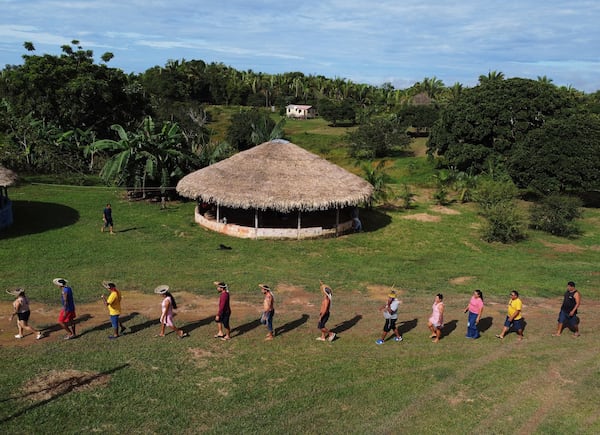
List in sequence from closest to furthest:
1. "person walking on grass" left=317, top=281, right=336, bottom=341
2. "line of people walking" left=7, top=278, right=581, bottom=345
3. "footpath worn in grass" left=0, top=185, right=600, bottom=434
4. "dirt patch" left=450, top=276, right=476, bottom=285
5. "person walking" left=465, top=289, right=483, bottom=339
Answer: "footpath worn in grass" left=0, top=185, right=600, bottom=434 < "line of people walking" left=7, top=278, right=581, bottom=345 < "person walking on grass" left=317, top=281, right=336, bottom=341 < "person walking" left=465, top=289, right=483, bottom=339 < "dirt patch" left=450, top=276, right=476, bottom=285

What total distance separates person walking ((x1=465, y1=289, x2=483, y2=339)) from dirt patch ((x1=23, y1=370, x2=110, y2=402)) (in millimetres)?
8298

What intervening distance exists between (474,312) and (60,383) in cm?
916

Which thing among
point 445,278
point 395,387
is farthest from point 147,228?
point 395,387

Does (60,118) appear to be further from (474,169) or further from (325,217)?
(474,169)

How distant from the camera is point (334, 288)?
1570cm

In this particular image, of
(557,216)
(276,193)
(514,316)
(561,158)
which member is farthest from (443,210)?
(514,316)

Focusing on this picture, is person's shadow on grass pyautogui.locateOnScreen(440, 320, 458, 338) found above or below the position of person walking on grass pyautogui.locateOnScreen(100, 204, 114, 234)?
below

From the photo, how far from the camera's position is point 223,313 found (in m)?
11.0

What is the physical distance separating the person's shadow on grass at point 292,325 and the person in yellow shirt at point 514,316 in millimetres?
4943

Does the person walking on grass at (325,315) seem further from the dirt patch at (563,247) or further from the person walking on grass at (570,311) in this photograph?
the dirt patch at (563,247)

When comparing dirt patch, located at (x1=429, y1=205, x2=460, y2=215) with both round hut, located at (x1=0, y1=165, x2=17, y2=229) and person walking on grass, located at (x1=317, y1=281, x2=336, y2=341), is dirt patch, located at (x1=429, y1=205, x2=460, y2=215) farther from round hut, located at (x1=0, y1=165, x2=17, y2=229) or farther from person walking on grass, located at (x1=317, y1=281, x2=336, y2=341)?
round hut, located at (x1=0, y1=165, x2=17, y2=229)

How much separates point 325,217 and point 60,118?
992 inches

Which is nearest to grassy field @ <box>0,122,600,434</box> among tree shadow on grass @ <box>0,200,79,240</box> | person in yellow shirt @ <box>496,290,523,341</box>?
tree shadow on grass @ <box>0,200,79,240</box>

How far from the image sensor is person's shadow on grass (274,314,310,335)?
12013mm
